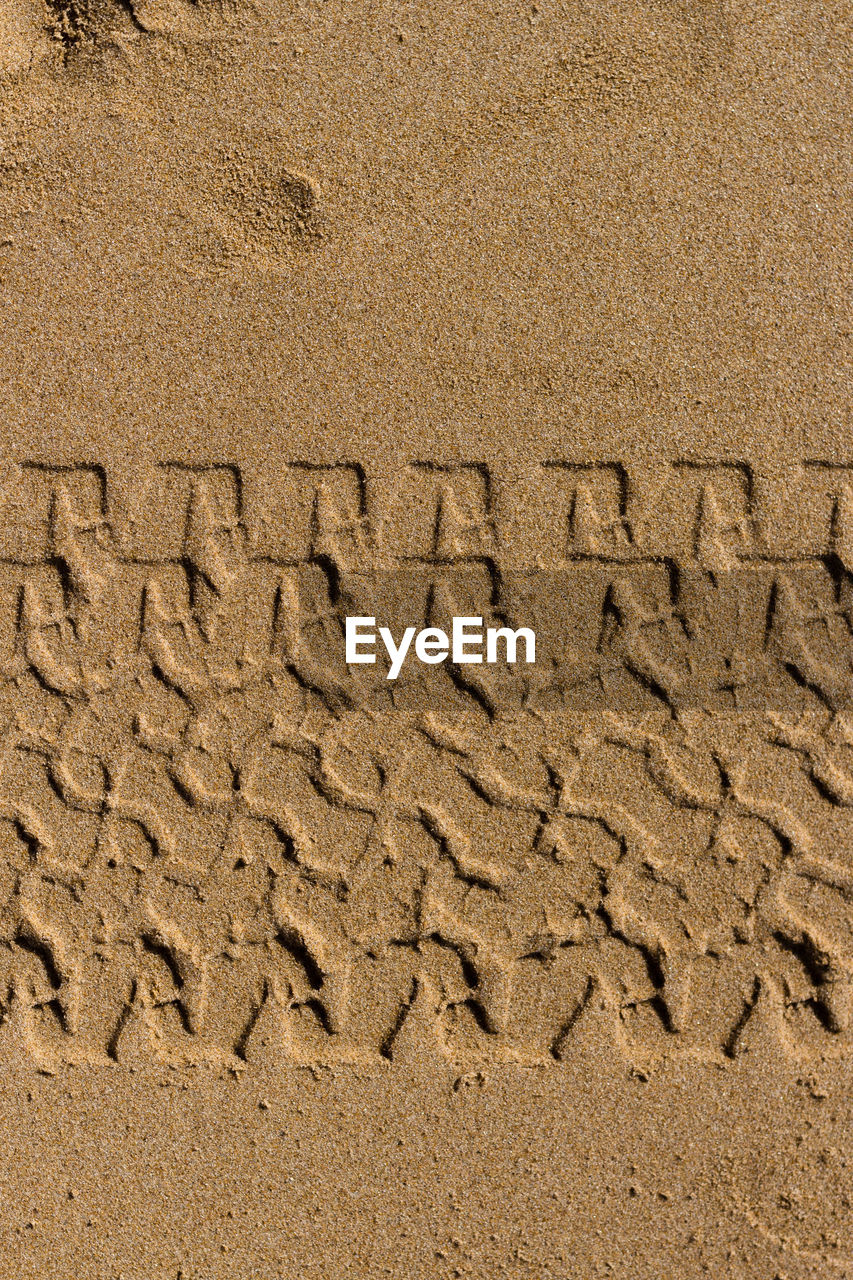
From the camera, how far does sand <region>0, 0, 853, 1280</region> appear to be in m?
1.37

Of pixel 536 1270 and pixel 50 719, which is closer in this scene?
pixel 536 1270

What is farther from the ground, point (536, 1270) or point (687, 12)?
point (687, 12)

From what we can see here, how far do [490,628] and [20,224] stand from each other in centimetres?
108

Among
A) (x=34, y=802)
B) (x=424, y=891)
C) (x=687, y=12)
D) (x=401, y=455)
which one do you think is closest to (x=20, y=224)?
(x=401, y=455)

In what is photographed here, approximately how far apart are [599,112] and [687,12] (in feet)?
0.73

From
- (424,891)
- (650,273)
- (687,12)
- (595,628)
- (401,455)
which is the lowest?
(424,891)

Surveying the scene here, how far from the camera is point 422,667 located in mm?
1427

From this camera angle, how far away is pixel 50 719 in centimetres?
146

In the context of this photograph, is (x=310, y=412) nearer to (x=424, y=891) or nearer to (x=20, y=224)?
(x=20, y=224)

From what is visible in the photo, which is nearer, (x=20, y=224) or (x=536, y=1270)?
(x=536, y=1270)

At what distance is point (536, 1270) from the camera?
1359mm

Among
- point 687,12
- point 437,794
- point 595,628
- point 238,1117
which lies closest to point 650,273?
point 687,12

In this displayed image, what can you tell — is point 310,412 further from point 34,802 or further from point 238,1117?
point 238,1117

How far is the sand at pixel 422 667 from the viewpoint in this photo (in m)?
1.37
